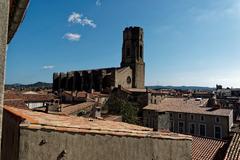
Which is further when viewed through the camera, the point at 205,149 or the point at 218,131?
the point at 218,131

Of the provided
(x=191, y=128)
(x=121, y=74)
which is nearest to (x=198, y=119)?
Answer: (x=191, y=128)

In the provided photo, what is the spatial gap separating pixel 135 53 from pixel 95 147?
7516cm

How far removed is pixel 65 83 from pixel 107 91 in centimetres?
2523

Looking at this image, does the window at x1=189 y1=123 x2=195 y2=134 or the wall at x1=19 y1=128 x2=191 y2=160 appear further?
the window at x1=189 y1=123 x2=195 y2=134

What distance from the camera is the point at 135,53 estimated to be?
80.1m

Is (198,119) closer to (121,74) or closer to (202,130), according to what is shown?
(202,130)

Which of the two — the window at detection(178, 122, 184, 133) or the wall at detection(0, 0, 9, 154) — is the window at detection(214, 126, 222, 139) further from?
the wall at detection(0, 0, 9, 154)

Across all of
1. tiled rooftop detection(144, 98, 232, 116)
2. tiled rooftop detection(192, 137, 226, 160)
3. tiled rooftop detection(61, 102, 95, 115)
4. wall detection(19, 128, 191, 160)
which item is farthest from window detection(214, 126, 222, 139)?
wall detection(19, 128, 191, 160)

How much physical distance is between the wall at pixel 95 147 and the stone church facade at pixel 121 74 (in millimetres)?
59210

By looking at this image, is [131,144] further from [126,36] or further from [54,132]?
[126,36]

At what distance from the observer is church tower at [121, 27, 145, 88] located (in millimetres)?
→ 78312

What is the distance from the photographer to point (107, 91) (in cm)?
6128

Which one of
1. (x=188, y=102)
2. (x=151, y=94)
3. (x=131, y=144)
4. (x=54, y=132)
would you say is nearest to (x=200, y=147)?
A: (x=131, y=144)

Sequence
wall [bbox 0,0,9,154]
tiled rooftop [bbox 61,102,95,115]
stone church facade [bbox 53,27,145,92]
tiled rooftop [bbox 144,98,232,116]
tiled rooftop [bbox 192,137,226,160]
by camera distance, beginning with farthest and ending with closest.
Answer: stone church facade [bbox 53,27,145,92], tiled rooftop [bbox 144,98,232,116], tiled rooftop [bbox 61,102,95,115], tiled rooftop [bbox 192,137,226,160], wall [bbox 0,0,9,154]
